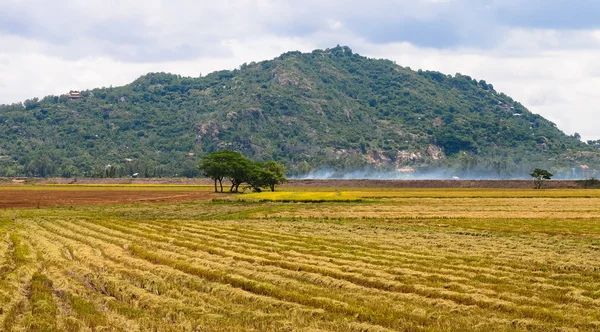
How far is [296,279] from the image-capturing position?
66.3 feet

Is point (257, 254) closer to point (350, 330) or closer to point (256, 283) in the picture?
point (256, 283)

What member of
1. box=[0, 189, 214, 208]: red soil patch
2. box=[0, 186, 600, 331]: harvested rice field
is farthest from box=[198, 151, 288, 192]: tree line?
box=[0, 186, 600, 331]: harvested rice field

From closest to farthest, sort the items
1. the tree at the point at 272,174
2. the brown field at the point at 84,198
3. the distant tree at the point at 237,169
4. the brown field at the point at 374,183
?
the brown field at the point at 84,198 → the distant tree at the point at 237,169 → the tree at the point at 272,174 → the brown field at the point at 374,183

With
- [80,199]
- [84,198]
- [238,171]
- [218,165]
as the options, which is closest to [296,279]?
[80,199]

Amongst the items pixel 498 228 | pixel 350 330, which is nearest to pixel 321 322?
pixel 350 330

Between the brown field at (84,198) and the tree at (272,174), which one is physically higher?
the tree at (272,174)

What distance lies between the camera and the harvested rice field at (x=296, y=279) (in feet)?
49.1

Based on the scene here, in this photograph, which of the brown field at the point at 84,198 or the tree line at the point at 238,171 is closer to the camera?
the brown field at the point at 84,198

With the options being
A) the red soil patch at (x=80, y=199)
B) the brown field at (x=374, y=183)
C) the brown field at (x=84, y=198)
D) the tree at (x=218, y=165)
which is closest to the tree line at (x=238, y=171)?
the tree at (x=218, y=165)

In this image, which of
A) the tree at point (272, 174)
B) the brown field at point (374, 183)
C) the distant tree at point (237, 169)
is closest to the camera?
the distant tree at point (237, 169)

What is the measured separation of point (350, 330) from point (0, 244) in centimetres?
2078

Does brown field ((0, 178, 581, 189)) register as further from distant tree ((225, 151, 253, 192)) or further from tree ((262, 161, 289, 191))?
distant tree ((225, 151, 253, 192))

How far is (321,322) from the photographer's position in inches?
579

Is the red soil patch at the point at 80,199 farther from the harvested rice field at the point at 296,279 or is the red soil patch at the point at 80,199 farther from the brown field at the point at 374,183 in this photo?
the brown field at the point at 374,183
